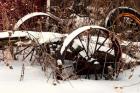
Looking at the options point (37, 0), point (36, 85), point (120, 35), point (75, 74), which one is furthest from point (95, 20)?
point (36, 85)

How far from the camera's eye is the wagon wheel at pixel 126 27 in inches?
248

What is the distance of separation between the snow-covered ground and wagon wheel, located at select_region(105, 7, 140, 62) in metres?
0.72

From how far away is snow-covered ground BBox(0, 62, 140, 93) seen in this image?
16.4 feet

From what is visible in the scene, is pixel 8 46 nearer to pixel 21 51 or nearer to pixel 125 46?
pixel 21 51

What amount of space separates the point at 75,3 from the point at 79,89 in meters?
3.19

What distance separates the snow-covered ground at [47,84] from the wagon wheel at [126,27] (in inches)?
28.3

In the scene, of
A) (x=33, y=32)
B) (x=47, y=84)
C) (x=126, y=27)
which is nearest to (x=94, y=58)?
(x=47, y=84)

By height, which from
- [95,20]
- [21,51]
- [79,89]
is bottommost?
[79,89]

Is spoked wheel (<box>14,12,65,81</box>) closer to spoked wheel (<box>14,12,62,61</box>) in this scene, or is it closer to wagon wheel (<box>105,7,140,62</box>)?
spoked wheel (<box>14,12,62,61</box>)

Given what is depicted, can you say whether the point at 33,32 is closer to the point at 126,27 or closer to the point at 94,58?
the point at 94,58

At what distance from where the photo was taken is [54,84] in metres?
5.15

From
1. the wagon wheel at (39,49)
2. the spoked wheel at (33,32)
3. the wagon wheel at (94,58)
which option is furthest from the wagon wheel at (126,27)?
the wagon wheel at (39,49)

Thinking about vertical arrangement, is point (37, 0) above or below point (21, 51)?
above

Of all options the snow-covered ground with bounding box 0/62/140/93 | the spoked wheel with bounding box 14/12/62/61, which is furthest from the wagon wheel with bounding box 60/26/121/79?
the spoked wheel with bounding box 14/12/62/61
